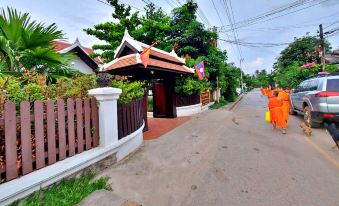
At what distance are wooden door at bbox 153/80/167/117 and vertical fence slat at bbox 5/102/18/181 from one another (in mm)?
8187

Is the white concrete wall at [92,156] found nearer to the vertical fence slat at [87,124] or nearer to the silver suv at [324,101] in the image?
the vertical fence slat at [87,124]

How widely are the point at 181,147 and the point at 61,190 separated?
3.05 m

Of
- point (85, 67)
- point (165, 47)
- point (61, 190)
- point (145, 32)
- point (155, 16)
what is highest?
point (155, 16)

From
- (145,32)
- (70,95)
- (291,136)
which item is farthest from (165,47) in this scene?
(70,95)

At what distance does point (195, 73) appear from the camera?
38.3ft

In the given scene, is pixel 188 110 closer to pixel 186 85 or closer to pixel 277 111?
pixel 186 85

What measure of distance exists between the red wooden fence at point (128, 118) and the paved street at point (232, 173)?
579 millimetres

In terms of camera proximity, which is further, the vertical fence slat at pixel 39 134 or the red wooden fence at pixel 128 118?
the red wooden fence at pixel 128 118

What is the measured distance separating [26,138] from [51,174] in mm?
574

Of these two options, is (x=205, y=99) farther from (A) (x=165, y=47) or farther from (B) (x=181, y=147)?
(B) (x=181, y=147)

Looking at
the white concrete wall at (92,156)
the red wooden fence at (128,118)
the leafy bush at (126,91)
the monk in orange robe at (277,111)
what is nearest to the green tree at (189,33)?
the monk in orange robe at (277,111)

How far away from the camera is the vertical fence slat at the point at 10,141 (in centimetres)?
242

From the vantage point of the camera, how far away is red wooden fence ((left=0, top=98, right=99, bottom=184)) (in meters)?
2.45

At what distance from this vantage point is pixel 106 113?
3.80m
